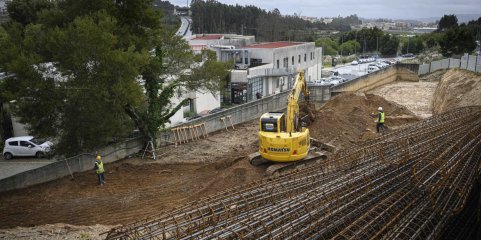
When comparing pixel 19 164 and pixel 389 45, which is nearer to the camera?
pixel 19 164

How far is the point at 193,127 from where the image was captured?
78.7 feet

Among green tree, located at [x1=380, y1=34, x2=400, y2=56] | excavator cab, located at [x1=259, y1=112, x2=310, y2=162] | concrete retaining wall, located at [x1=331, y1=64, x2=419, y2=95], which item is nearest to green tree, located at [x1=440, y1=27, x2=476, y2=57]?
concrete retaining wall, located at [x1=331, y1=64, x2=419, y2=95]

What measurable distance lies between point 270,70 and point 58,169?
25248 mm

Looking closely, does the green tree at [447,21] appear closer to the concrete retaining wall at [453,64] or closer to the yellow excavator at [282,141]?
the concrete retaining wall at [453,64]

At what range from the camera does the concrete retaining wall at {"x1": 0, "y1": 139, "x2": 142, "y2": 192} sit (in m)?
17.0

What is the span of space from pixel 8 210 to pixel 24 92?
4.30 m

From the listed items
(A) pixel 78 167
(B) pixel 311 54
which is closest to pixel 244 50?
(B) pixel 311 54

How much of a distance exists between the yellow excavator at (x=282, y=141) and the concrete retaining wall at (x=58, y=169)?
7.03m

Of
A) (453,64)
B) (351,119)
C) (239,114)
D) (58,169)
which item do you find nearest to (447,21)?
(453,64)

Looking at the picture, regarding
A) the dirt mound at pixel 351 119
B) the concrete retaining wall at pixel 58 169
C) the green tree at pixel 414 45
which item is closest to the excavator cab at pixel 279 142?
the dirt mound at pixel 351 119

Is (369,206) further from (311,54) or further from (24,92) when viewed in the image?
(311,54)

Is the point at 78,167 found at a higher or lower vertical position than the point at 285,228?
lower

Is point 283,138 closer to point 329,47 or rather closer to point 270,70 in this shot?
point 270,70

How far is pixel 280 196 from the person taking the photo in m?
10.4
